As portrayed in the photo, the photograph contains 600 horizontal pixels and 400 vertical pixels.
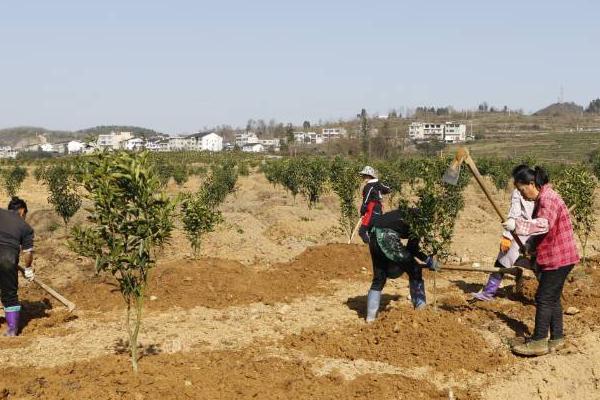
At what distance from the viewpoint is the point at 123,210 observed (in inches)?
221

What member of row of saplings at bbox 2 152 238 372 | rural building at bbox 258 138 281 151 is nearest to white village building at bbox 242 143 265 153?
rural building at bbox 258 138 281 151

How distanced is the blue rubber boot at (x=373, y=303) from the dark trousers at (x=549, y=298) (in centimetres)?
224

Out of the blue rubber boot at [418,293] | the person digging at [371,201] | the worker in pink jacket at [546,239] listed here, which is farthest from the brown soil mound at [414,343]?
the person digging at [371,201]

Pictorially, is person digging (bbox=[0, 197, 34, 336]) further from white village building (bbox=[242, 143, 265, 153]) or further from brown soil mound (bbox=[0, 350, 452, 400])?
white village building (bbox=[242, 143, 265, 153])

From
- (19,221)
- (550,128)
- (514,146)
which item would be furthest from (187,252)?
(550,128)

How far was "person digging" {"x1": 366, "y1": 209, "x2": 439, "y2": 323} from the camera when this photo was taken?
791cm

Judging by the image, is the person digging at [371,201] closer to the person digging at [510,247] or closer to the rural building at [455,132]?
the person digging at [510,247]

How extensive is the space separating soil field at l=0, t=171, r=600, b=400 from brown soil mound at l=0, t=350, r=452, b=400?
2 cm

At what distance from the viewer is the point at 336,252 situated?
1300cm

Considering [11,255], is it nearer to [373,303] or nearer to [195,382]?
[195,382]

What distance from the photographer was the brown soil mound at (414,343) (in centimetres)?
679

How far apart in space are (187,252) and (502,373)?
10738 millimetres

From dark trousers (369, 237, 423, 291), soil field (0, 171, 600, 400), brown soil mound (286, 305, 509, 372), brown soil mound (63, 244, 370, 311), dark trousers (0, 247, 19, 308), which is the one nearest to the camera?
soil field (0, 171, 600, 400)

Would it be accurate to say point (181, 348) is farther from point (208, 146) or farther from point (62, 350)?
point (208, 146)
